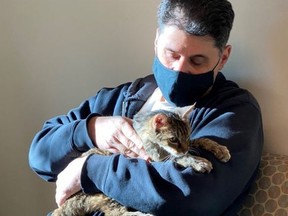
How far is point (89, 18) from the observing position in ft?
6.81

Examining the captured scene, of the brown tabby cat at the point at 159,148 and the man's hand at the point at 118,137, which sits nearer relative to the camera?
the brown tabby cat at the point at 159,148

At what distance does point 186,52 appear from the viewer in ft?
5.09

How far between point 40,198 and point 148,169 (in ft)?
3.60

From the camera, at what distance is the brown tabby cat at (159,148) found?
142 cm

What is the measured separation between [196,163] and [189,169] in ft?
0.08

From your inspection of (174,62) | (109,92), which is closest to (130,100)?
(109,92)

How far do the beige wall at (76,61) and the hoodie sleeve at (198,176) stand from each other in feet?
0.75

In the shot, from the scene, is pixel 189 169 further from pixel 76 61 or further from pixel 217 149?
pixel 76 61

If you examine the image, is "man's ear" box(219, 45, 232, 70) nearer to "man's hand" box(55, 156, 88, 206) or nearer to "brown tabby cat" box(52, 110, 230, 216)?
"brown tabby cat" box(52, 110, 230, 216)

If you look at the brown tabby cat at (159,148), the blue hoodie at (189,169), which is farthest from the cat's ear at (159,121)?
the blue hoodie at (189,169)

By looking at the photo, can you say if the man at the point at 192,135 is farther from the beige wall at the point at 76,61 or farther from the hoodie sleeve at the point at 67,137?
the beige wall at the point at 76,61

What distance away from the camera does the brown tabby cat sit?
1425mm

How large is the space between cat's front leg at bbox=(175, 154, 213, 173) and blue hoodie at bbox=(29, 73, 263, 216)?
0.02 m

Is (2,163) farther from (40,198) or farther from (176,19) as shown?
(176,19)
